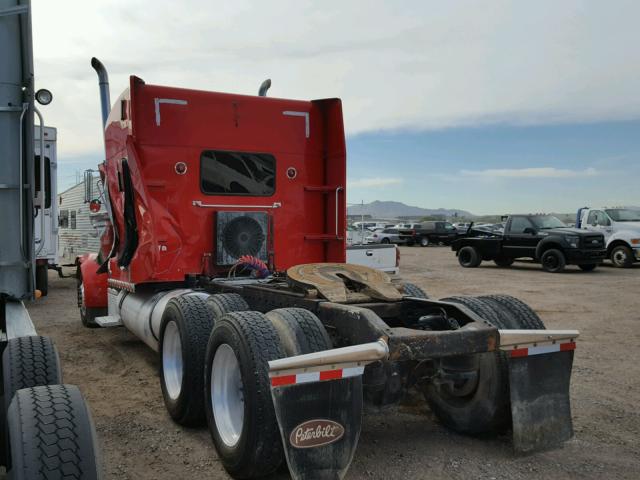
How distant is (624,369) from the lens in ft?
21.2

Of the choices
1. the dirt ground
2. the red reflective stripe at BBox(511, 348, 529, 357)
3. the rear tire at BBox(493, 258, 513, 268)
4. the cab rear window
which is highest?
the cab rear window

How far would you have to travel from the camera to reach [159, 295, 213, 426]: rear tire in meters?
4.65

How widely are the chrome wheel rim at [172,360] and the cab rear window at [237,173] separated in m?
1.93

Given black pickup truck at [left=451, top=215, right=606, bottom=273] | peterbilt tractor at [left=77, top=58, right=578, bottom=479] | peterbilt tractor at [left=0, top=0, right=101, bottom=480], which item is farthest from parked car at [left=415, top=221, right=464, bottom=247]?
peterbilt tractor at [left=0, top=0, right=101, bottom=480]

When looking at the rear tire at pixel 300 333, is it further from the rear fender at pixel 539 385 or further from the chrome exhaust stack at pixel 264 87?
the chrome exhaust stack at pixel 264 87

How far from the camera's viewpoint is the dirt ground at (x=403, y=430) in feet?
12.8

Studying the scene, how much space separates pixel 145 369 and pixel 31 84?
3901mm

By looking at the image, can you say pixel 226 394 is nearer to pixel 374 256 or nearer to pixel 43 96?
pixel 43 96

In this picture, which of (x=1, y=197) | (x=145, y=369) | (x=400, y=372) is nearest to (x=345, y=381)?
(x=400, y=372)

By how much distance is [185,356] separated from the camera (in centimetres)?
471

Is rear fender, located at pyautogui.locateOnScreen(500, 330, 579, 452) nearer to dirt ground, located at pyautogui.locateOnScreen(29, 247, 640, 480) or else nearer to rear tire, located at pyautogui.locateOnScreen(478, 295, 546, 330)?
dirt ground, located at pyautogui.locateOnScreen(29, 247, 640, 480)

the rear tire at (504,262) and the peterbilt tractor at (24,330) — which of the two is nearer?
the peterbilt tractor at (24,330)

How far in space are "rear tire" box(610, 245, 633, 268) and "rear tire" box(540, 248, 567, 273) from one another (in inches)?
113

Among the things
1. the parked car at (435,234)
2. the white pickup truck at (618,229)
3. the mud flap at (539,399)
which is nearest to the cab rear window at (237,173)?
the mud flap at (539,399)
